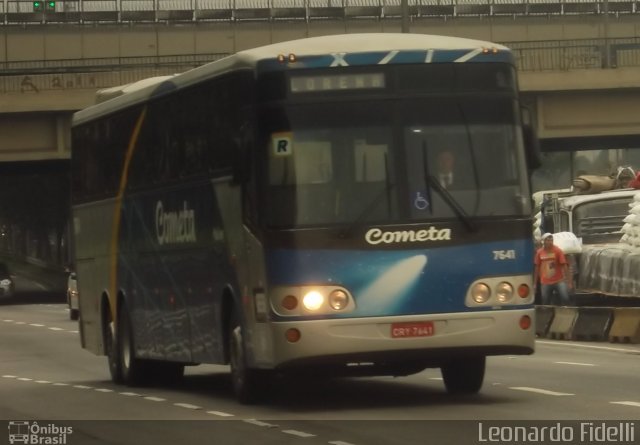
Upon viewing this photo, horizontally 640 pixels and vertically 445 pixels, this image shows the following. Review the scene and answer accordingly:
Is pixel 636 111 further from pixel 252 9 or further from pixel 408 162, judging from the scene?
pixel 408 162

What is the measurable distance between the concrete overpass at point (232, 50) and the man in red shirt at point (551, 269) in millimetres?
18313

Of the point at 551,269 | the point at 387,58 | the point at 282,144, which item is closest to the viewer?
the point at 282,144

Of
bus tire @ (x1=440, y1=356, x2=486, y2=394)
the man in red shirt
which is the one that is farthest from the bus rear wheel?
the man in red shirt

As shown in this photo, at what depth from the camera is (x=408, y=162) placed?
15117 mm

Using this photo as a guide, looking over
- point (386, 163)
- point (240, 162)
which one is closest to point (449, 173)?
point (386, 163)

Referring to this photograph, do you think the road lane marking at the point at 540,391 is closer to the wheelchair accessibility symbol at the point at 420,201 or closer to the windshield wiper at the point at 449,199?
the windshield wiper at the point at 449,199

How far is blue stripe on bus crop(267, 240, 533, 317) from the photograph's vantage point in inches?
589

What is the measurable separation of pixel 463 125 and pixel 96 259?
26.2 ft

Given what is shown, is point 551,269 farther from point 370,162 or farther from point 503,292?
point 370,162

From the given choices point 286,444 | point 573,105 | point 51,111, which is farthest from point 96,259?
point 573,105

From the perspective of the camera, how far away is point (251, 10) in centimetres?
5847

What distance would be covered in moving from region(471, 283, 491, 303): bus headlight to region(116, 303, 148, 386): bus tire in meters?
6.40

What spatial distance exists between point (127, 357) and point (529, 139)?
6.90m

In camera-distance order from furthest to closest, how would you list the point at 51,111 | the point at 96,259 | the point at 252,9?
the point at 252,9
the point at 51,111
the point at 96,259
